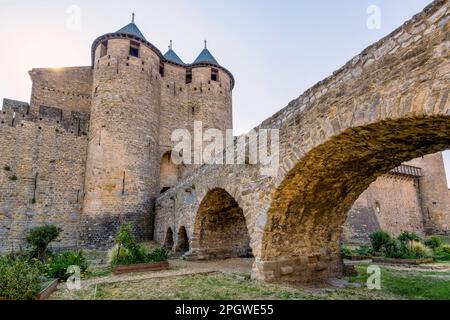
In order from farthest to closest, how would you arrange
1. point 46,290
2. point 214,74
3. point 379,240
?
point 214,74 < point 379,240 < point 46,290

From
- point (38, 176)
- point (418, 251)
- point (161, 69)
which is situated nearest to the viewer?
point (418, 251)

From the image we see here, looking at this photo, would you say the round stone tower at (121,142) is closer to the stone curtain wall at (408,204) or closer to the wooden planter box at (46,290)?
the wooden planter box at (46,290)

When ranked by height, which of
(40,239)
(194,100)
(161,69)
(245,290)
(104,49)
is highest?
(161,69)

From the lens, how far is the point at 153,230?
17.2m

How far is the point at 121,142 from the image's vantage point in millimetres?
16938

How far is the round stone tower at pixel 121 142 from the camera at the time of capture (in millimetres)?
16266

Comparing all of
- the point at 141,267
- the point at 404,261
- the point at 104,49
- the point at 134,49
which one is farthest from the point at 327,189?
the point at 104,49

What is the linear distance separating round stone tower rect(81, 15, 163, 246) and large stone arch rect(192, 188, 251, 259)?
6.67 metres

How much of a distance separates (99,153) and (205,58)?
38.8 feet

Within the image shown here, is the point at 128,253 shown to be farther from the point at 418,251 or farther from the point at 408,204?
the point at 408,204

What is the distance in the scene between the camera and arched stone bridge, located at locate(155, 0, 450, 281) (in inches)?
138

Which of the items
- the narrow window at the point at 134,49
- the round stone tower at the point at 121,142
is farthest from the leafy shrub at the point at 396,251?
the narrow window at the point at 134,49

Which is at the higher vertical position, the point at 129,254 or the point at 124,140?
the point at 124,140

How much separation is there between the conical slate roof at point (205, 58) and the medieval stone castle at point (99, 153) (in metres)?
3.25
